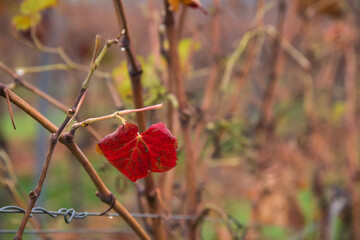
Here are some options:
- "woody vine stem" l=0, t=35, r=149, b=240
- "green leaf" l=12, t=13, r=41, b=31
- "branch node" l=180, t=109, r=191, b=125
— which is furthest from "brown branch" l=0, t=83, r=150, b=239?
"green leaf" l=12, t=13, r=41, b=31

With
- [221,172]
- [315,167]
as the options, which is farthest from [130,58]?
[221,172]

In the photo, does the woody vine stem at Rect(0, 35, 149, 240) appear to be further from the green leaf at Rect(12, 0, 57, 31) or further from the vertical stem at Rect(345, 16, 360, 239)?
the vertical stem at Rect(345, 16, 360, 239)

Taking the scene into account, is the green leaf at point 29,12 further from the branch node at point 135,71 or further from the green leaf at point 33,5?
the branch node at point 135,71

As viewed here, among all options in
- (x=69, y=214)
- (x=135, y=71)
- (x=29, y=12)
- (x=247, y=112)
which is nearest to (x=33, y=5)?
(x=29, y=12)

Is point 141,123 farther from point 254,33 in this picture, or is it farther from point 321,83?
point 321,83

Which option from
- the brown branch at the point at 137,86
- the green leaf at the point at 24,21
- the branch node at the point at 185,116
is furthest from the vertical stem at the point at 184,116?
the green leaf at the point at 24,21

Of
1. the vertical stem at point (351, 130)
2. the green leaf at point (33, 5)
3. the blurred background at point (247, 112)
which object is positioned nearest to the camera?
the green leaf at point (33, 5)
